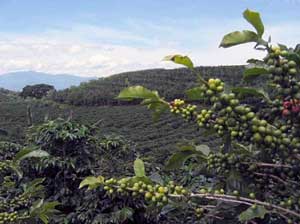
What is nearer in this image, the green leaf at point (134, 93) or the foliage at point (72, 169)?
the green leaf at point (134, 93)

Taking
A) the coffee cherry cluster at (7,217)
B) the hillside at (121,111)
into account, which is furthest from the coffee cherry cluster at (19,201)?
the hillside at (121,111)

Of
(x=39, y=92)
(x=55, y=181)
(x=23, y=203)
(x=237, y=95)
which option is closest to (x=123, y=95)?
(x=237, y=95)

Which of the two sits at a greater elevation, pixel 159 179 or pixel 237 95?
pixel 237 95

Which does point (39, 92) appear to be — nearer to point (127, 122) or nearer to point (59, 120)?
point (127, 122)

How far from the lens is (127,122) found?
75.8 feet

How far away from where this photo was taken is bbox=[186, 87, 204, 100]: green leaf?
116cm

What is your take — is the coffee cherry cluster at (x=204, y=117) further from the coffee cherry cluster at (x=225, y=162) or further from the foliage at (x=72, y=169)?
the foliage at (x=72, y=169)

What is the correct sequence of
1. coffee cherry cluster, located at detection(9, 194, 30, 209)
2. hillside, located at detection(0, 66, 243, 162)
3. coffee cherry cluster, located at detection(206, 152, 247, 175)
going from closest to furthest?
1. coffee cherry cluster, located at detection(206, 152, 247, 175)
2. coffee cherry cluster, located at detection(9, 194, 30, 209)
3. hillside, located at detection(0, 66, 243, 162)

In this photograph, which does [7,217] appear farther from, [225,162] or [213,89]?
[213,89]

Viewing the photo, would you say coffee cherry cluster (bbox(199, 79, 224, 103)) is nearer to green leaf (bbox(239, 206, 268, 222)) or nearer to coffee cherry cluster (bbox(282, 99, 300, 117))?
coffee cherry cluster (bbox(282, 99, 300, 117))

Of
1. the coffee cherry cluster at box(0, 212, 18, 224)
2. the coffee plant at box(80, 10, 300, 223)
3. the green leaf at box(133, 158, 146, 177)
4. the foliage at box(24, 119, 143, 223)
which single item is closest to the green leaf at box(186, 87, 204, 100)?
the coffee plant at box(80, 10, 300, 223)

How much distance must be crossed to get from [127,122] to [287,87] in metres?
22.0

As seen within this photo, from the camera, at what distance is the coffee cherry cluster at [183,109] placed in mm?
1196

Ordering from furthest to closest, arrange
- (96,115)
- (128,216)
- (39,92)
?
(39,92) < (96,115) < (128,216)
